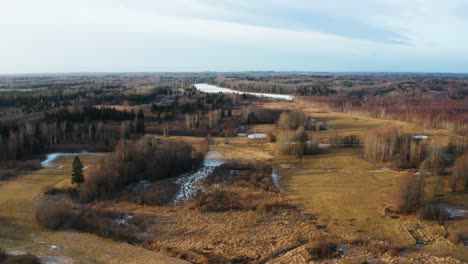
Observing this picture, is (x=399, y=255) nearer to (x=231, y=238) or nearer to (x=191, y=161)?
(x=231, y=238)

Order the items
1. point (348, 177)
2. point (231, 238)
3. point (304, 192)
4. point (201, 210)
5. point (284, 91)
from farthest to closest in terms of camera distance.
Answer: point (284, 91) → point (348, 177) → point (304, 192) → point (201, 210) → point (231, 238)

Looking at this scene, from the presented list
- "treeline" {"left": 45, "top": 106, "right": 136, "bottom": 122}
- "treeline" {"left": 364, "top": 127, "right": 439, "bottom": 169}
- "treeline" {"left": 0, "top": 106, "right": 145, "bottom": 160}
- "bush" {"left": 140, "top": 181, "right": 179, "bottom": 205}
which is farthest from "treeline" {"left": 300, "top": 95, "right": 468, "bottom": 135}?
"treeline" {"left": 45, "top": 106, "right": 136, "bottom": 122}

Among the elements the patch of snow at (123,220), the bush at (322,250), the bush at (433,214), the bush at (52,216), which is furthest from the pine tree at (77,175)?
the bush at (433,214)

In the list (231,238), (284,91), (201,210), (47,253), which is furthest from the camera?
(284,91)

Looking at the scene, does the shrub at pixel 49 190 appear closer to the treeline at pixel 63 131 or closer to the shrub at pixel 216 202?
the shrub at pixel 216 202

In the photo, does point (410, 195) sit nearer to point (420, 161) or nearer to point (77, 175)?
point (420, 161)

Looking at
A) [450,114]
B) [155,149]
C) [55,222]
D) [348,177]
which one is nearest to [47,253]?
[55,222]
